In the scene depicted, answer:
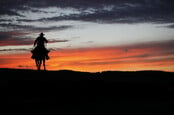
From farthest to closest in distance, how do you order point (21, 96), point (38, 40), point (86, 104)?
point (38, 40), point (21, 96), point (86, 104)

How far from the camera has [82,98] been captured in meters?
25.7

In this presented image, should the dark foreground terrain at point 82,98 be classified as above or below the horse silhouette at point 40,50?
below

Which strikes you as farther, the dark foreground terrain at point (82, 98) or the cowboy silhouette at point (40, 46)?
the cowboy silhouette at point (40, 46)

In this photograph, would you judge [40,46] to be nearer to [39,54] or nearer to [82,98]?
[39,54]

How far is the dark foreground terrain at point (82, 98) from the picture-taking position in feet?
67.3

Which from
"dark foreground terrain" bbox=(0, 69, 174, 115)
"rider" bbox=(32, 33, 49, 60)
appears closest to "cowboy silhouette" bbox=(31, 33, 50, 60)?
"rider" bbox=(32, 33, 49, 60)

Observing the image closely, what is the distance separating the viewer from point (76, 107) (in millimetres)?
22250

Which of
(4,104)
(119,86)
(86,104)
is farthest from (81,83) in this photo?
(4,104)

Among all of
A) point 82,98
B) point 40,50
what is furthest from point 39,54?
point 82,98

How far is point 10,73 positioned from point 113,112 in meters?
21.2

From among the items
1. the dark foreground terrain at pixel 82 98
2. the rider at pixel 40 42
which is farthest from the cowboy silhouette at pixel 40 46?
the dark foreground terrain at pixel 82 98

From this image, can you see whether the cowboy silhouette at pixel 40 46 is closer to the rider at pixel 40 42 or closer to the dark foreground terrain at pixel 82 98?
the rider at pixel 40 42

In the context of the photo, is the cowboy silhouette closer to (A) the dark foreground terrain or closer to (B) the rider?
(B) the rider

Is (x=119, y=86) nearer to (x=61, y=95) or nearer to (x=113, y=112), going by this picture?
(x=61, y=95)
